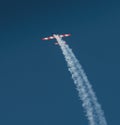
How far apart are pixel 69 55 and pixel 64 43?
13.5 inches

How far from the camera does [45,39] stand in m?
19.2

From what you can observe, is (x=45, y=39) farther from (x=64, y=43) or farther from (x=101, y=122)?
(x=101, y=122)

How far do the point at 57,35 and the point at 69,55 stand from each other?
66cm

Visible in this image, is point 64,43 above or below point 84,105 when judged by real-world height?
above

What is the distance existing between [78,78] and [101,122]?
148 cm

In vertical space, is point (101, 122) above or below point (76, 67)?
below

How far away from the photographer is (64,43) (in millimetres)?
19469

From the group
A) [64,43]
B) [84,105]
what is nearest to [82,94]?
[84,105]

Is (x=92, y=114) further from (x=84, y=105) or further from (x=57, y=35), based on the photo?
(x=57, y=35)

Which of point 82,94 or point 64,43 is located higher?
point 64,43

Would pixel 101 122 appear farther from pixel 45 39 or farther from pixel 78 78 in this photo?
pixel 45 39

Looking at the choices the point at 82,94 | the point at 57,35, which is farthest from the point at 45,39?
the point at 82,94

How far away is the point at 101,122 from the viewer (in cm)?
1833

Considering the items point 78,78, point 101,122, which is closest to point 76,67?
point 78,78
